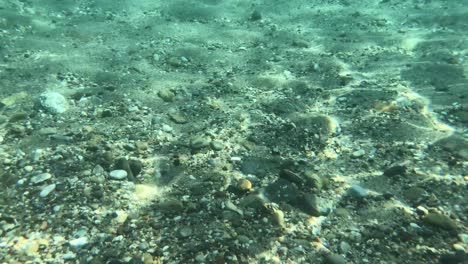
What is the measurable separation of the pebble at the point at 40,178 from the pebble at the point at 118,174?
0.52m

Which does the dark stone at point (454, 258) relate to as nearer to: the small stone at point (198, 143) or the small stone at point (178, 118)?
the small stone at point (198, 143)

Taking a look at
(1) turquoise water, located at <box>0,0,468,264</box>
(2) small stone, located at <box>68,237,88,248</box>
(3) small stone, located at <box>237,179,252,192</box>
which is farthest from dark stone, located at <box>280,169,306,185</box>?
(2) small stone, located at <box>68,237,88,248</box>

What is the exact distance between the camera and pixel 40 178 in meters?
2.99

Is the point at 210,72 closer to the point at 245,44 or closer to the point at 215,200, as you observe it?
the point at 245,44

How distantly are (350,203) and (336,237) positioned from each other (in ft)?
1.37

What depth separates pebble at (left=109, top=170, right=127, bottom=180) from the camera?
3.08m

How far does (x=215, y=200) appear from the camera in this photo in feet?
9.52

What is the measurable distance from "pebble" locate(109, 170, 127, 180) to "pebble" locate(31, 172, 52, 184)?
20.5 inches

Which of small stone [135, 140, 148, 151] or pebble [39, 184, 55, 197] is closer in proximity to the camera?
pebble [39, 184, 55, 197]

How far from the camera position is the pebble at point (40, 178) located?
9.75 ft

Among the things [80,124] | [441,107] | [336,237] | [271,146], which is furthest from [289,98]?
[80,124]

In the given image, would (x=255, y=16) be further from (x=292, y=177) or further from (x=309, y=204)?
(x=309, y=204)

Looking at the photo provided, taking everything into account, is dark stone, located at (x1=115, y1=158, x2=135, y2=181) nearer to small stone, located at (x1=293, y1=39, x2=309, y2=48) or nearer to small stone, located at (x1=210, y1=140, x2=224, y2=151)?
small stone, located at (x1=210, y1=140, x2=224, y2=151)

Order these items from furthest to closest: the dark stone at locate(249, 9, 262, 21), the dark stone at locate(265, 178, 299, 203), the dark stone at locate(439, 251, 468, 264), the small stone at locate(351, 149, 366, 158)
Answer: the dark stone at locate(249, 9, 262, 21) → the small stone at locate(351, 149, 366, 158) → the dark stone at locate(265, 178, 299, 203) → the dark stone at locate(439, 251, 468, 264)
